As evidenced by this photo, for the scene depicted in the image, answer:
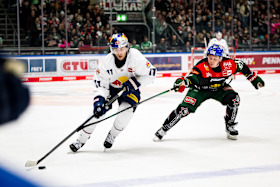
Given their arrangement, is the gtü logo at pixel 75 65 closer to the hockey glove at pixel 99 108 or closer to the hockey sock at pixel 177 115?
the hockey sock at pixel 177 115

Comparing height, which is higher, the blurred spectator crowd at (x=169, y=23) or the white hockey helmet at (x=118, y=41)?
the blurred spectator crowd at (x=169, y=23)

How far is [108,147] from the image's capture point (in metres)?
4.30

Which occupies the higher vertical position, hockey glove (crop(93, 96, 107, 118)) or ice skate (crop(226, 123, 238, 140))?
hockey glove (crop(93, 96, 107, 118))

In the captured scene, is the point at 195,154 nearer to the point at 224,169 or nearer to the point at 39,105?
the point at 224,169

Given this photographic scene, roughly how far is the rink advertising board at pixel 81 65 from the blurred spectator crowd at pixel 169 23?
11.8 inches

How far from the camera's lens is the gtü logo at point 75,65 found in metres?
12.9

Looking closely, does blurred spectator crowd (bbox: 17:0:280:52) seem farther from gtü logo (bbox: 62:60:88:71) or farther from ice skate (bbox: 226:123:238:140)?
ice skate (bbox: 226:123:238:140)

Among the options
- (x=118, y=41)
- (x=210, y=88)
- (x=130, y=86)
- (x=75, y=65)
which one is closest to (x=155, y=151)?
(x=130, y=86)

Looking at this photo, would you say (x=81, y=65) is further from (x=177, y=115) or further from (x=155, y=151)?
(x=155, y=151)

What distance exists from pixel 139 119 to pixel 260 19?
9.44 m

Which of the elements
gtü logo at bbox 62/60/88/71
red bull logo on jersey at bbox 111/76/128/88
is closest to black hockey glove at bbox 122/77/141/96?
red bull logo on jersey at bbox 111/76/128/88

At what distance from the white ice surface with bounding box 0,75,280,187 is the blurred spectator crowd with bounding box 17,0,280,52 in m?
5.45

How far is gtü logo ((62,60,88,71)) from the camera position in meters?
12.9

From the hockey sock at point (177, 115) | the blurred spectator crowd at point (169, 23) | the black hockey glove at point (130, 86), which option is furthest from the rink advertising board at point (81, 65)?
the black hockey glove at point (130, 86)
